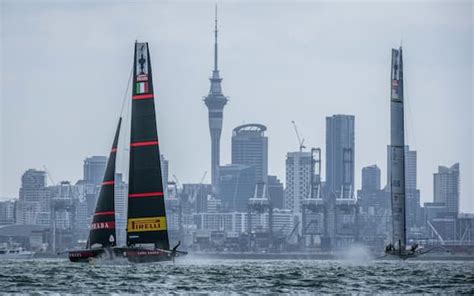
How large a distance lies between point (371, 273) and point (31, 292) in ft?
93.0

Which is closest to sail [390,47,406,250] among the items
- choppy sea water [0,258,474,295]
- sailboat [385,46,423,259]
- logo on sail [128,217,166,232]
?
sailboat [385,46,423,259]

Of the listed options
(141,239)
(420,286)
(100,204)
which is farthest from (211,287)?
(100,204)

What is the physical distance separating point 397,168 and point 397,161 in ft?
1.63

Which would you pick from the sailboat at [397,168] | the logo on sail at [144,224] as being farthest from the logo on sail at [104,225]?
the sailboat at [397,168]

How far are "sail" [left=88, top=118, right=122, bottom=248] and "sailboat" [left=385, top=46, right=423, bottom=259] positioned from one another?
84.7ft

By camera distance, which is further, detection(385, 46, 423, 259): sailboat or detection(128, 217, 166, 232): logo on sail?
detection(385, 46, 423, 259): sailboat

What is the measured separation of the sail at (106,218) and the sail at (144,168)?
150 inches

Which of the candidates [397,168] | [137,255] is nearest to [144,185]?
[137,255]

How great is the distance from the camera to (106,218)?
299ft

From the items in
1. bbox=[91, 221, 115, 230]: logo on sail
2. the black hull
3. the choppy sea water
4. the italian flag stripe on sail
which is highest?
the italian flag stripe on sail

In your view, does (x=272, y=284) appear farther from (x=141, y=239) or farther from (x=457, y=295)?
(x=141, y=239)

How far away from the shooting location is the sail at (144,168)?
280 feet

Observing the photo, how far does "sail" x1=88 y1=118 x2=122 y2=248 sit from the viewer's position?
296ft

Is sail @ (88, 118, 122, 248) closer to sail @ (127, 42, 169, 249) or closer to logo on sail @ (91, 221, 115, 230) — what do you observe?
logo on sail @ (91, 221, 115, 230)
